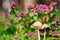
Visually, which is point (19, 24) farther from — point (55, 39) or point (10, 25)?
point (55, 39)

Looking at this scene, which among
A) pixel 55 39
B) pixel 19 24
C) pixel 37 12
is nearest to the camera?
pixel 55 39

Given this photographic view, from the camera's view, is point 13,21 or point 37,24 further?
point 13,21

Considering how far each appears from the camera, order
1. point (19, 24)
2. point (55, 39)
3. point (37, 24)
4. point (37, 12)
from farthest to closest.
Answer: point (19, 24) < point (37, 12) < point (55, 39) < point (37, 24)

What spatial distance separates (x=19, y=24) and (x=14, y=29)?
0.19m

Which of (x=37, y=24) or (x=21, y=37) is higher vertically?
(x=37, y=24)

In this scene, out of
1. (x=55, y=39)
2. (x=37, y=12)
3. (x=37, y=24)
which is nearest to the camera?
(x=37, y=24)

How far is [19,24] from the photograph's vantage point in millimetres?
5785

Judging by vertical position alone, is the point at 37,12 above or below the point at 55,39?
above

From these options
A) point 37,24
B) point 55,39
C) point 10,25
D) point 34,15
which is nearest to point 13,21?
point 10,25

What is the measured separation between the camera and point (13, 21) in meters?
5.95

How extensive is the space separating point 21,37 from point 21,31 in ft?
2.42

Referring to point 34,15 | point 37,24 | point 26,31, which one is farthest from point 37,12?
point 37,24

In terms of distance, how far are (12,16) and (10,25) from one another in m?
0.19

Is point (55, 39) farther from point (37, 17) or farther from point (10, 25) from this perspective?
point (10, 25)
